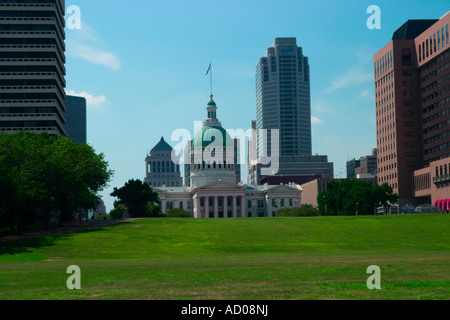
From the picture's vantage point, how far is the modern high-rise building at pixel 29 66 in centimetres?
14212

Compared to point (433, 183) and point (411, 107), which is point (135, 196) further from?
point (411, 107)

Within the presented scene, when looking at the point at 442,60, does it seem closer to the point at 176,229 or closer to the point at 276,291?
the point at 176,229

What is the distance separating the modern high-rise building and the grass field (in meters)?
61.1

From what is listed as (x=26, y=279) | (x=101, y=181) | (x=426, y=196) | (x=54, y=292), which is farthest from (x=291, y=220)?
(x=426, y=196)

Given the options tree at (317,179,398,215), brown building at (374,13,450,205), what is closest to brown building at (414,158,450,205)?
brown building at (374,13,450,205)

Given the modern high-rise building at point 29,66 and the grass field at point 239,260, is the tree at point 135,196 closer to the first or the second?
the modern high-rise building at point 29,66

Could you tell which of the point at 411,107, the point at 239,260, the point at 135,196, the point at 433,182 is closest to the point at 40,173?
the point at 239,260

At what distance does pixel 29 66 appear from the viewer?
14375cm

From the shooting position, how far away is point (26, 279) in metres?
31.3

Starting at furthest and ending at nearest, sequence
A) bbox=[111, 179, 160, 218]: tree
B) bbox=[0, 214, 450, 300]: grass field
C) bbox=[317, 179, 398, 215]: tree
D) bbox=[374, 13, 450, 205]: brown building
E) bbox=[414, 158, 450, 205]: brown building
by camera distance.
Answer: bbox=[374, 13, 450, 205]: brown building, bbox=[414, 158, 450, 205]: brown building, bbox=[111, 179, 160, 218]: tree, bbox=[317, 179, 398, 215]: tree, bbox=[0, 214, 450, 300]: grass field

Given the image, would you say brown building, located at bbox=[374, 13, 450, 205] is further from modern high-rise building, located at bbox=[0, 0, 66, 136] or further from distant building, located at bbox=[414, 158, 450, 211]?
modern high-rise building, located at bbox=[0, 0, 66, 136]

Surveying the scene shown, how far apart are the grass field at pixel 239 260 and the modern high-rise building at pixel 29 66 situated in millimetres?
61139

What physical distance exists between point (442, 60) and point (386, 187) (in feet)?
159

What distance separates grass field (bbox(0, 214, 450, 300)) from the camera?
23625 millimetres
